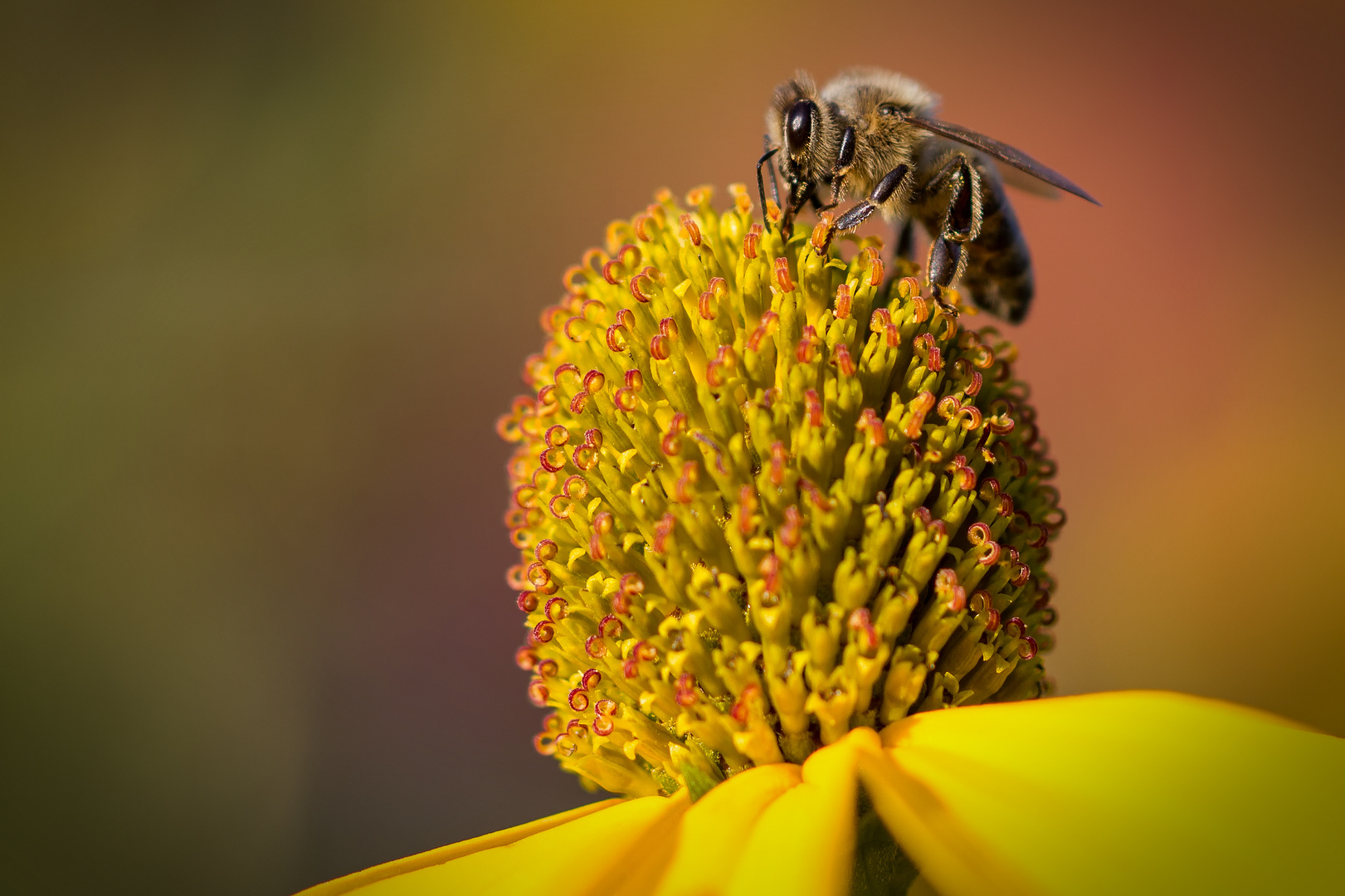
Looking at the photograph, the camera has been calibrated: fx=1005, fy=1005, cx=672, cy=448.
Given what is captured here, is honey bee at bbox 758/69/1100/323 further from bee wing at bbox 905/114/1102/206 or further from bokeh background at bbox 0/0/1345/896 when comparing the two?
bokeh background at bbox 0/0/1345/896

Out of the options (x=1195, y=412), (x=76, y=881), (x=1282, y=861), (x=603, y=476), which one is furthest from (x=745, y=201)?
(x=1195, y=412)

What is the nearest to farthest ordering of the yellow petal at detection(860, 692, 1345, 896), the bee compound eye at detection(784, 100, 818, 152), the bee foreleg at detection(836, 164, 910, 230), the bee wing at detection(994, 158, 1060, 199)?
the yellow petal at detection(860, 692, 1345, 896), the bee foreleg at detection(836, 164, 910, 230), the bee compound eye at detection(784, 100, 818, 152), the bee wing at detection(994, 158, 1060, 199)

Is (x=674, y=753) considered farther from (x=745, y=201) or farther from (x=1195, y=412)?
(x=1195, y=412)

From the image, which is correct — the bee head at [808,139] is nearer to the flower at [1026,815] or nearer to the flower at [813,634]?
the flower at [813,634]

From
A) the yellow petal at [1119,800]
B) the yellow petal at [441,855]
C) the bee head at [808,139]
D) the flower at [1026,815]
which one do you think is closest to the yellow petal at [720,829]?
the flower at [1026,815]

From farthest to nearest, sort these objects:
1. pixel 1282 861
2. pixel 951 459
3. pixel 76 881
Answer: pixel 76 881
pixel 951 459
pixel 1282 861

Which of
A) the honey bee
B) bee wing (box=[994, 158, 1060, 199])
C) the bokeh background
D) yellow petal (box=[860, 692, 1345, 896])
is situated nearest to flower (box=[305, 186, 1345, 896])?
yellow petal (box=[860, 692, 1345, 896])
